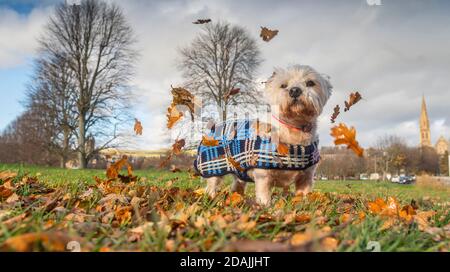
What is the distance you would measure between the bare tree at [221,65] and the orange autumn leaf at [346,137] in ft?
9.24

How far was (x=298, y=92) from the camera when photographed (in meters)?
4.15

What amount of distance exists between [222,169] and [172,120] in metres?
1.27

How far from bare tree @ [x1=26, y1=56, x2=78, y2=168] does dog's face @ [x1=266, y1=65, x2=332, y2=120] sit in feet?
37.5

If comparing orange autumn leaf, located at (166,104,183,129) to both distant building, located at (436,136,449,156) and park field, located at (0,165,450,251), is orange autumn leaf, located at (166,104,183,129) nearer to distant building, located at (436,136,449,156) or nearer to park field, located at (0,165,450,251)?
park field, located at (0,165,450,251)

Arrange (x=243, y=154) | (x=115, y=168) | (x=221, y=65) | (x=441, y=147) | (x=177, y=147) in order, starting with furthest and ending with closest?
1. (x=441, y=147)
2. (x=221, y=65)
3. (x=115, y=168)
4. (x=243, y=154)
5. (x=177, y=147)

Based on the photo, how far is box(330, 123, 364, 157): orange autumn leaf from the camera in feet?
11.1

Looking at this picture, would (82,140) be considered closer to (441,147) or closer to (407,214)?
(407,214)

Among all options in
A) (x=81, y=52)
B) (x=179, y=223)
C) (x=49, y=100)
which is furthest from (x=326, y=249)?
(x=49, y=100)

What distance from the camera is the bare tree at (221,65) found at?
668 cm

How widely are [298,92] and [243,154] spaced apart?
37.6 inches

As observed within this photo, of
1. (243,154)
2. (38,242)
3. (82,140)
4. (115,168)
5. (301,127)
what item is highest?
(82,140)

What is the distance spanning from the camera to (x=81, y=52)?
48.0ft

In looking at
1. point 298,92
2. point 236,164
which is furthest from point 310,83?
point 236,164
